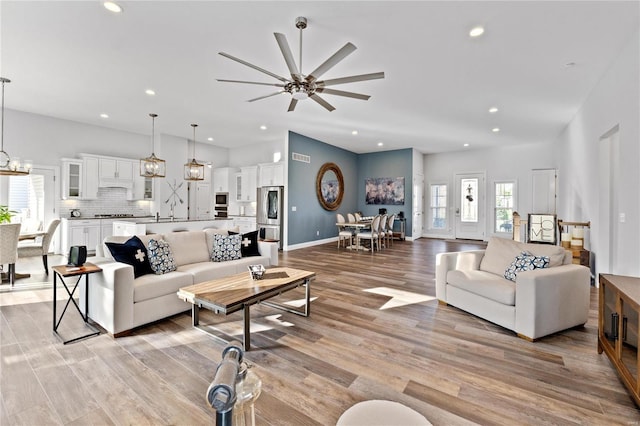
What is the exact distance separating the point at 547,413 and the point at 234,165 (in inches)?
370

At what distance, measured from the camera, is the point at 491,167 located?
949 cm

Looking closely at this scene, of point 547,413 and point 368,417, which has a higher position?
point 368,417

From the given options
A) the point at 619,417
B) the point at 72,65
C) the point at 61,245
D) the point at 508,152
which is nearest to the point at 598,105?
the point at 619,417

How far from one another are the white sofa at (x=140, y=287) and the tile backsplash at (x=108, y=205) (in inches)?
192

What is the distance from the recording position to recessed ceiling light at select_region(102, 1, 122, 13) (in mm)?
2668

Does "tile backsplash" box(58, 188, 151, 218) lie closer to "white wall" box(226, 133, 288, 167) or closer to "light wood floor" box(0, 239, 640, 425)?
"white wall" box(226, 133, 288, 167)

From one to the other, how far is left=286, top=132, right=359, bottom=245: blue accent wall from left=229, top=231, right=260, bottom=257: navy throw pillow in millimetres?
3253

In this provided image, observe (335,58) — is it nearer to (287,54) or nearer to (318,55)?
(287,54)

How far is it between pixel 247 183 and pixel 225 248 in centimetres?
488

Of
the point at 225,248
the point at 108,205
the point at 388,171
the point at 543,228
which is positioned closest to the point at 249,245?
the point at 225,248

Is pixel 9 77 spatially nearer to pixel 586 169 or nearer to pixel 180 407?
pixel 180 407

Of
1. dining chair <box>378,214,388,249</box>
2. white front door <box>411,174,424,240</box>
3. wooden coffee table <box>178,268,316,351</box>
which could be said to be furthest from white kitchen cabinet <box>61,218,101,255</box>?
white front door <box>411,174,424,240</box>

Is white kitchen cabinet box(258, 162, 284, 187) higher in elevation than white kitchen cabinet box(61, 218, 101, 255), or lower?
higher

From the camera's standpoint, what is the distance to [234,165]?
31.7 feet
